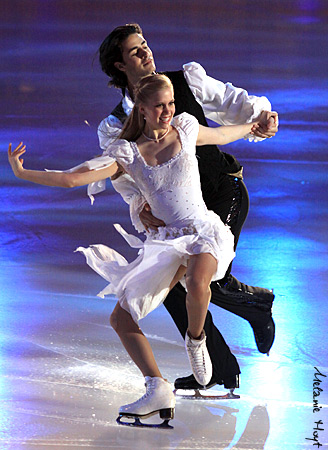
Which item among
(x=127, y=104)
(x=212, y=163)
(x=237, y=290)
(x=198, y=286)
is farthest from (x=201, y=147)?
(x=198, y=286)

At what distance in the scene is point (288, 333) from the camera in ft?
12.8

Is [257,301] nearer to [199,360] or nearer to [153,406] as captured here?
[199,360]

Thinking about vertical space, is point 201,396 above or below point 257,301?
below

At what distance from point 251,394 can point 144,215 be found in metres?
0.80

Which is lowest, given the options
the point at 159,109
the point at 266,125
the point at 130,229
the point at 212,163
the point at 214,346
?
the point at 130,229

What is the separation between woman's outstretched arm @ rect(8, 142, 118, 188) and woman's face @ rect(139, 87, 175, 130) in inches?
11.4

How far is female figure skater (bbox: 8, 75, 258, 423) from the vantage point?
295 cm

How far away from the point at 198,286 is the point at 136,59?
105 centimetres

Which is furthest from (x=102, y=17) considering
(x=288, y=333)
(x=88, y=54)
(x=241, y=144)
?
(x=288, y=333)

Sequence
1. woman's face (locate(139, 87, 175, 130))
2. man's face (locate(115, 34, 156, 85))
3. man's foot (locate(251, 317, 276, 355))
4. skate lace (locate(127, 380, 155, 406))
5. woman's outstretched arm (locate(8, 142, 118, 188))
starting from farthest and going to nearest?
man's foot (locate(251, 317, 276, 355)) → man's face (locate(115, 34, 156, 85)) → woman's face (locate(139, 87, 175, 130)) → skate lace (locate(127, 380, 155, 406)) → woman's outstretched arm (locate(8, 142, 118, 188))

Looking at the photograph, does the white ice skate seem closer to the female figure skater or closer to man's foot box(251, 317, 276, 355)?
the female figure skater

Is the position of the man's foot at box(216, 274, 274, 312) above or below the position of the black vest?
below

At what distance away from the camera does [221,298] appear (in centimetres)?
347

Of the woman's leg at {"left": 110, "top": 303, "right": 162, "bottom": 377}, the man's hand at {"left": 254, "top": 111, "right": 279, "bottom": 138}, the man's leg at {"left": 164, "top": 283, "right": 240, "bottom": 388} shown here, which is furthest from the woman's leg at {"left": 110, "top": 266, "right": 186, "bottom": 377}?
the man's hand at {"left": 254, "top": 111, "right": 279, "bottom": 138}
